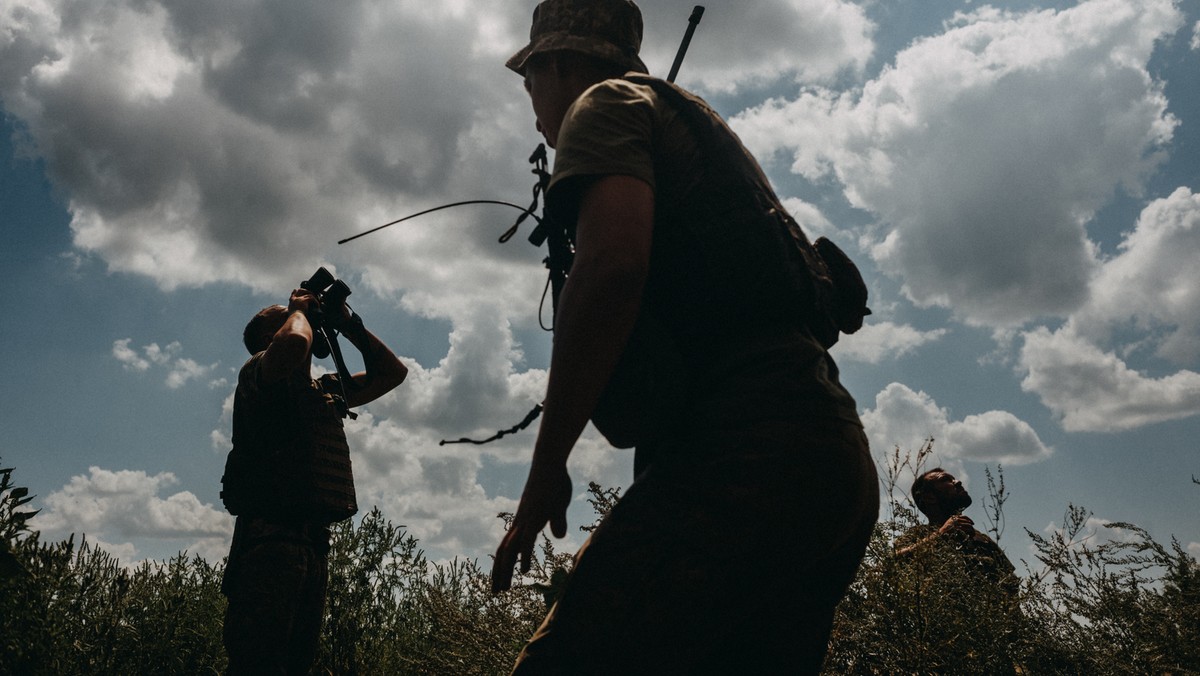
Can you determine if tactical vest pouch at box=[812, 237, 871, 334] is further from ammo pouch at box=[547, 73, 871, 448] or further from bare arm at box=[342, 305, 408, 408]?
bare arm at box=[342, 305, 408, 408]

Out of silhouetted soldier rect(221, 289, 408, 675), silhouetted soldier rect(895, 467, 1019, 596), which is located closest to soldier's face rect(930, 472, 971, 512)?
silhouetted soldier rect(895, 467, 1019, 596)

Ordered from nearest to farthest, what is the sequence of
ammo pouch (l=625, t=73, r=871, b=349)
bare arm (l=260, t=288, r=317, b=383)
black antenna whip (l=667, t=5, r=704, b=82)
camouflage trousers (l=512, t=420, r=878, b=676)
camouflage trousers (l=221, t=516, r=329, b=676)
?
camouflage trousers (l=512, t=420, r=878, b=676)
ammo pouch (l=625, t=73, r=871, b=349)
black antenna whip (l=667, t=5, r=704, b=82)
camouflage trousers (l=221, t=516, r=329, b=676)
bare arm (l=260, t=288, r=317, b=383)

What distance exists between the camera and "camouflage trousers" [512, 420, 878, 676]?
49.7 inches

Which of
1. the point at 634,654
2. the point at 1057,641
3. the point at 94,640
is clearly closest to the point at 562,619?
the point at 634,654

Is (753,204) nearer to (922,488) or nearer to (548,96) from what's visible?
(548,96)

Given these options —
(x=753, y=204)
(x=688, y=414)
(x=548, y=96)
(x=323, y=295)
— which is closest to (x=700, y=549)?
(x=688, y=414)

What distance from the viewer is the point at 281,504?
400 cm

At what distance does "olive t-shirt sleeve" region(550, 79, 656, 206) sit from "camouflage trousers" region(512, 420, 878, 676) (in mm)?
495

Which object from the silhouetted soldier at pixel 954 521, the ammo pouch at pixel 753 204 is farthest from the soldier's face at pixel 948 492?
the ammo pouch at pixel 753 204

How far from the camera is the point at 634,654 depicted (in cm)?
126

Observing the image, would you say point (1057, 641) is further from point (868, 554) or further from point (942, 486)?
point (942, 486)

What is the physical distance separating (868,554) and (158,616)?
4722 mm

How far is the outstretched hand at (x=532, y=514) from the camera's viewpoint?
4.49 feet

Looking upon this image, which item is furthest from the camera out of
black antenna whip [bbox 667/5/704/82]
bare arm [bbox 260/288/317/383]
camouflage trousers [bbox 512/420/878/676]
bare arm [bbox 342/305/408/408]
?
bare arm [bbox 342/305/408/408]
